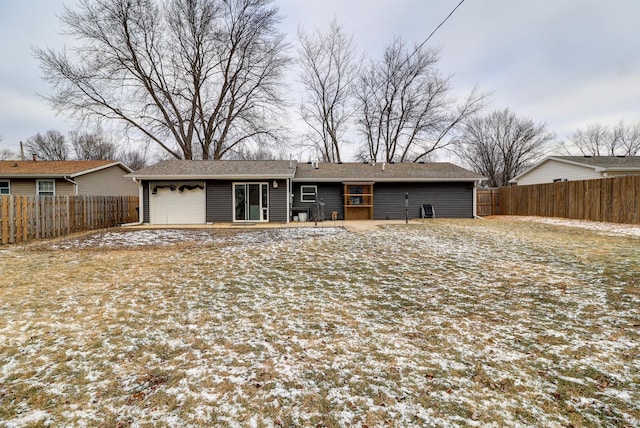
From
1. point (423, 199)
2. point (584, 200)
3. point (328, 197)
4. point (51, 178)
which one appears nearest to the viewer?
point (584, 200)

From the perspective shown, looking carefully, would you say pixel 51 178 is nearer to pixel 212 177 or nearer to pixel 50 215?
pixel 50 215

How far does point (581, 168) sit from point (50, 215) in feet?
81.4

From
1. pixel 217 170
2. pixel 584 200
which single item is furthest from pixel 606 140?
pixel 217 170

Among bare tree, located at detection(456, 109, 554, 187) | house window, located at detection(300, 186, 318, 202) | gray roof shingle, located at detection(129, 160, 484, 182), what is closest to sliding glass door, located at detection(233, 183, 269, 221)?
gray roof shingle, located at detection(129, 160, 484, 182)

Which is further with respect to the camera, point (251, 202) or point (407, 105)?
point (407, 105)

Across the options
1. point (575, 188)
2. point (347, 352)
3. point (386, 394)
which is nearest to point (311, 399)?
point (386, 394)

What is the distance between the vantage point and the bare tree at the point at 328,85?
24.4 m

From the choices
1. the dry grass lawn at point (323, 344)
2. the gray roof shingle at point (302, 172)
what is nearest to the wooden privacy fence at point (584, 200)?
the gray roof shingle at point (302, 172)

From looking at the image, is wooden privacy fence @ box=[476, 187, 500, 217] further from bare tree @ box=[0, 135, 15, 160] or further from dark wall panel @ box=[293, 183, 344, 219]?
bare tree @ box=[0, 135, 15, 160]

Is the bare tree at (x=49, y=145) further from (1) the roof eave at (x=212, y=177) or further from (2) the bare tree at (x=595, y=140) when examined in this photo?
(2) the bare tree at (x=595, y=140)

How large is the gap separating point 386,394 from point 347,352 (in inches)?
24.5

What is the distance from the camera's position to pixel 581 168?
16.9 meters

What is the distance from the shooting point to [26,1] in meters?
11.4

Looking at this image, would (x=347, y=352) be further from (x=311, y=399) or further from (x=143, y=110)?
(x=143, y=110)
